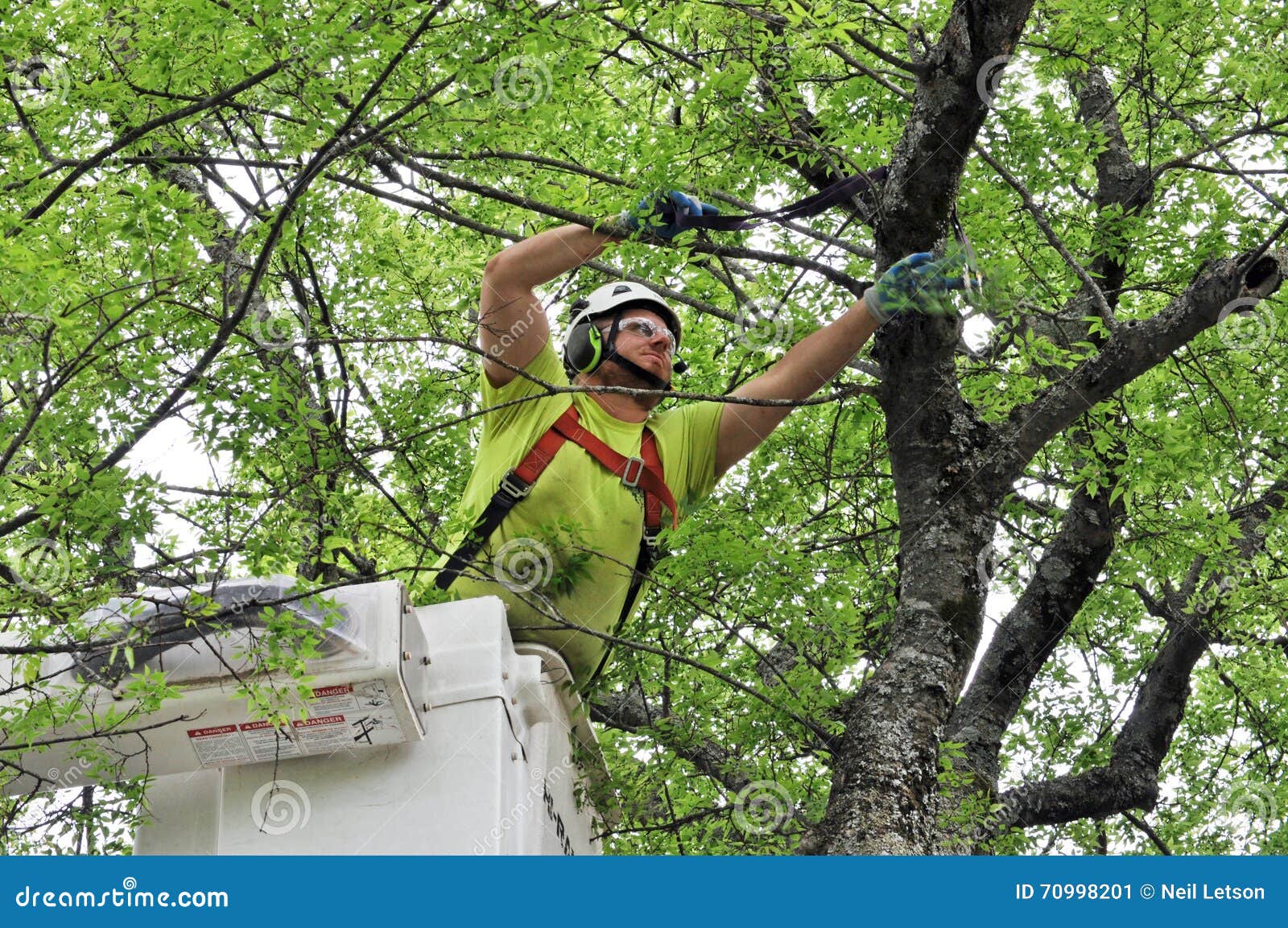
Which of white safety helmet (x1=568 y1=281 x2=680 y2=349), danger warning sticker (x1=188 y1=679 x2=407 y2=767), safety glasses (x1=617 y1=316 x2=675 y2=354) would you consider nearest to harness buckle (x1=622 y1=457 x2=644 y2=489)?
safety glasses (x1=617 y1=316 x2=675 y2=354)

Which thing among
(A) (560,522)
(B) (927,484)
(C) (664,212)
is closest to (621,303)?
Result: (C) (664,212)

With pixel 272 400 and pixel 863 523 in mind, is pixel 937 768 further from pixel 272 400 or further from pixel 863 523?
pixel 863 523

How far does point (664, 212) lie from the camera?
5.70m

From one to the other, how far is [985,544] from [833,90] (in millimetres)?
2149

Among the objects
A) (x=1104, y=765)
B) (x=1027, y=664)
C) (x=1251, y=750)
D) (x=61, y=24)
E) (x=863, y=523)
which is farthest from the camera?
(x=1251, y=750)

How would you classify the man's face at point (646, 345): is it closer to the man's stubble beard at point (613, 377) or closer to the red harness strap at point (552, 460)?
the man's stubble beard at point (613, 377)

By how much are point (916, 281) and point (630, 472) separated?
128 centimetres

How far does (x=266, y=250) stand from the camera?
4.41 metres

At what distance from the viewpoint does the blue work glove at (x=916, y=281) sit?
5.21m

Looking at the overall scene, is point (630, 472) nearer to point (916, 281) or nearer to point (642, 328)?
point (642, 328)

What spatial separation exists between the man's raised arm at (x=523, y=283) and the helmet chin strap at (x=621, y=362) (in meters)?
0.45

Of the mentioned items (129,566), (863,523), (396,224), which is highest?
(396,224)

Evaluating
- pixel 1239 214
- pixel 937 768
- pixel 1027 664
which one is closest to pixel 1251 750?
pixel 1027 664

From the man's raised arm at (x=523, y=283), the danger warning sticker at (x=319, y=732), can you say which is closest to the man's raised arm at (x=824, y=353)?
the man's raised arm at (x=523, y=283)
